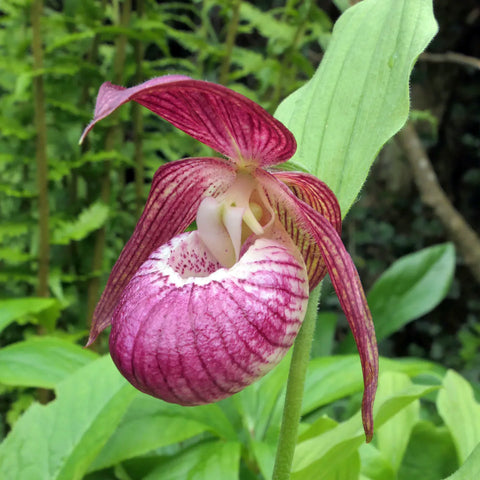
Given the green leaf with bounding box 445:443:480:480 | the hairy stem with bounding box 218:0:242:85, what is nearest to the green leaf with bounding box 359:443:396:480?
the green leaf with bounding box 445:443:480:480

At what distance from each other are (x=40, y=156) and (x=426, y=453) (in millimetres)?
993

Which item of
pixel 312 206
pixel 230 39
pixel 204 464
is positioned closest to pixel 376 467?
pixel 204 464

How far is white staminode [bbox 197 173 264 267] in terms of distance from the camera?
59 centimetres

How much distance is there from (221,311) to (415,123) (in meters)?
1.90

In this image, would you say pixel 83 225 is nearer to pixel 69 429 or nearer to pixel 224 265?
pixel 69 429

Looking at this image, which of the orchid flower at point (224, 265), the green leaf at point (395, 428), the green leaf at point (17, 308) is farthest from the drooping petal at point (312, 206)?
the green leaf at point (17, 308)

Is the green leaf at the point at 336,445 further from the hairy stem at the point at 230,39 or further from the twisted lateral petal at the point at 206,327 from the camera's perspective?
the hairy stem at the point at 230,39

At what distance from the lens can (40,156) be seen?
124cm

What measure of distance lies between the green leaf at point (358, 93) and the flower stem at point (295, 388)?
115mm

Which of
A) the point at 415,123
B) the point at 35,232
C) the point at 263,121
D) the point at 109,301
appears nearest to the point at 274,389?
the point at 109,301

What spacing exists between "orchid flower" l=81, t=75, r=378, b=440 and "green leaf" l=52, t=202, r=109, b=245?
65 cm

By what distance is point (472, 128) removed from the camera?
2184mm

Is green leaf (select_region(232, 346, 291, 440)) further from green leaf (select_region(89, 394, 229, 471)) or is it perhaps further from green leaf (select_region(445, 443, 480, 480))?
green leaf (select_region(445, 443, 480, 480))

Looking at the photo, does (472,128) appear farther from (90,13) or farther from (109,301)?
(109,301)
